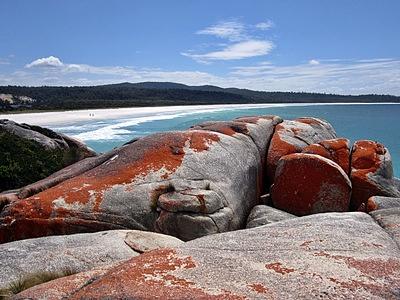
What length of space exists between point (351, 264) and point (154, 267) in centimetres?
231

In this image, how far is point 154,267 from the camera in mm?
5246

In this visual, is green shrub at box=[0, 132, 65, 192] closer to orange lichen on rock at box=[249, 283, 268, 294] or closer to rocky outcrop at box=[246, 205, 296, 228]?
rocky outcrop at box=[246, 205, 296, 228]

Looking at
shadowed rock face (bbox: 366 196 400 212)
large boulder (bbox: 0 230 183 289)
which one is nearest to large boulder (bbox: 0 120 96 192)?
large boulder (bbox: 0 230 183 289)

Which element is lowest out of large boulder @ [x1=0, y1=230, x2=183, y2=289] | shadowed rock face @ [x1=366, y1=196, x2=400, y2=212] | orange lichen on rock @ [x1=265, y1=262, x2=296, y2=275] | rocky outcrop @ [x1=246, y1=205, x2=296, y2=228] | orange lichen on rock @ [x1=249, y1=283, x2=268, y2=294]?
rocky outcrop @ [x1=246, y1=205, x2=296, y2=228]

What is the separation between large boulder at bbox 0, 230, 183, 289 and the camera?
656 centimetres

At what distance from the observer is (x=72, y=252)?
6973 mm

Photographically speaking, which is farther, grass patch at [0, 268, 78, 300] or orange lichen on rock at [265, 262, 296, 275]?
grass patch at [0, 268, 78, 300]

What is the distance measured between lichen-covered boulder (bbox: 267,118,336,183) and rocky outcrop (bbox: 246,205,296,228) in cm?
247

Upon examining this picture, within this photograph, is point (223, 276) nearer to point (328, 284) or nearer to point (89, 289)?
point (328, 284)

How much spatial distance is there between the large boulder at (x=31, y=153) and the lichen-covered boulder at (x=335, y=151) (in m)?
10.5

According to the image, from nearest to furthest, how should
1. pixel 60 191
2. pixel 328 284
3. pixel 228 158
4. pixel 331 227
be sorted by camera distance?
pixel 328 284
pixel 331 227
pixel 60 191
pixel 228 158

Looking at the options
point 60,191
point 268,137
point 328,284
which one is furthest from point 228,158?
point 328,284

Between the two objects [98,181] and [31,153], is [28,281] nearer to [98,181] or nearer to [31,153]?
[98,181]

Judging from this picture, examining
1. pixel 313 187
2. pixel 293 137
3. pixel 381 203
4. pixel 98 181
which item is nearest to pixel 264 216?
pixel 313 187
